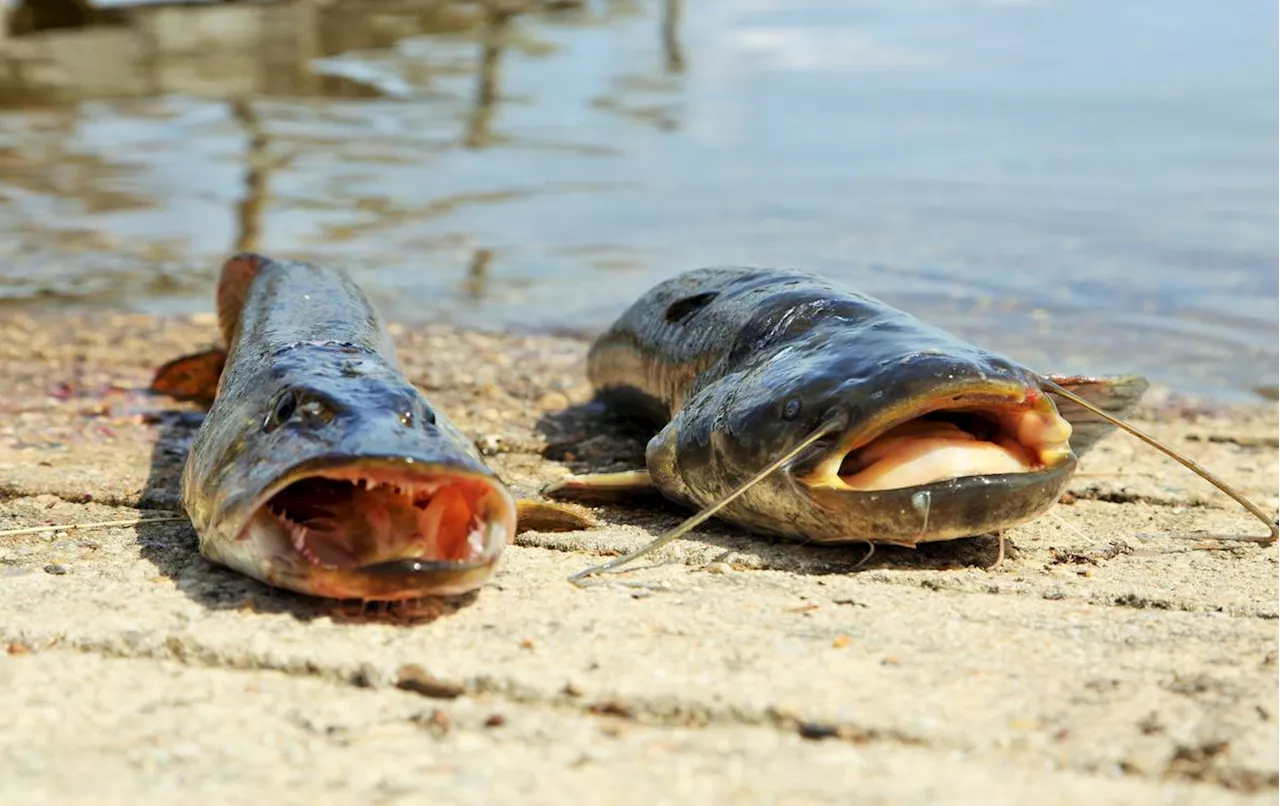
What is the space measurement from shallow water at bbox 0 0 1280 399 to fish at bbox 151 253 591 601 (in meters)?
4.26

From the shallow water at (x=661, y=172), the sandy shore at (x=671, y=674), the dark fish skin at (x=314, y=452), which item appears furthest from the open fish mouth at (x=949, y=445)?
the shallow water at (x=661, y=172)

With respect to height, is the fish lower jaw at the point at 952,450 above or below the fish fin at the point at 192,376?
above

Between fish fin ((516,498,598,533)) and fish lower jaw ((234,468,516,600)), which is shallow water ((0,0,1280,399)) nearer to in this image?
fish fin ((516,498,598,533))

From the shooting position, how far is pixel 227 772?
98.1 inches

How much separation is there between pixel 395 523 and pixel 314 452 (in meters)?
0.24

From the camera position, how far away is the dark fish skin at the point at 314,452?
3.13 m

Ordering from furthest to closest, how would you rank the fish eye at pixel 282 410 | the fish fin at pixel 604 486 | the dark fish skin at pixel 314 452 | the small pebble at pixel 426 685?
the fish fin at pixel 604 486 → the fish eye at pixel 282 410 → the dark fish skin at pixel 314 452 → the small pebble at pixel 426 685

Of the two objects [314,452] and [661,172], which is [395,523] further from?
[661,172]

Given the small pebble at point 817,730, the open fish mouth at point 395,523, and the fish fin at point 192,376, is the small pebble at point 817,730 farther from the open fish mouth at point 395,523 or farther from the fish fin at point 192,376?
the fish fin at point 192,376

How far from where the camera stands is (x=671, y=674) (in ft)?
9.56

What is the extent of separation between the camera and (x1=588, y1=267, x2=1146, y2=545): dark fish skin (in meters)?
3.61

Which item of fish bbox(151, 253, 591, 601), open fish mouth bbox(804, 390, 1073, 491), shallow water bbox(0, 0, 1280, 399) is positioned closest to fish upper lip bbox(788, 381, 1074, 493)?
open fish mouth bbox(804, 390, 1073, 491)

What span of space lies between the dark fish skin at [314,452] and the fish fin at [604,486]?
Answer: 65 cm

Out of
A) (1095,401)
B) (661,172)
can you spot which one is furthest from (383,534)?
(661,172)
